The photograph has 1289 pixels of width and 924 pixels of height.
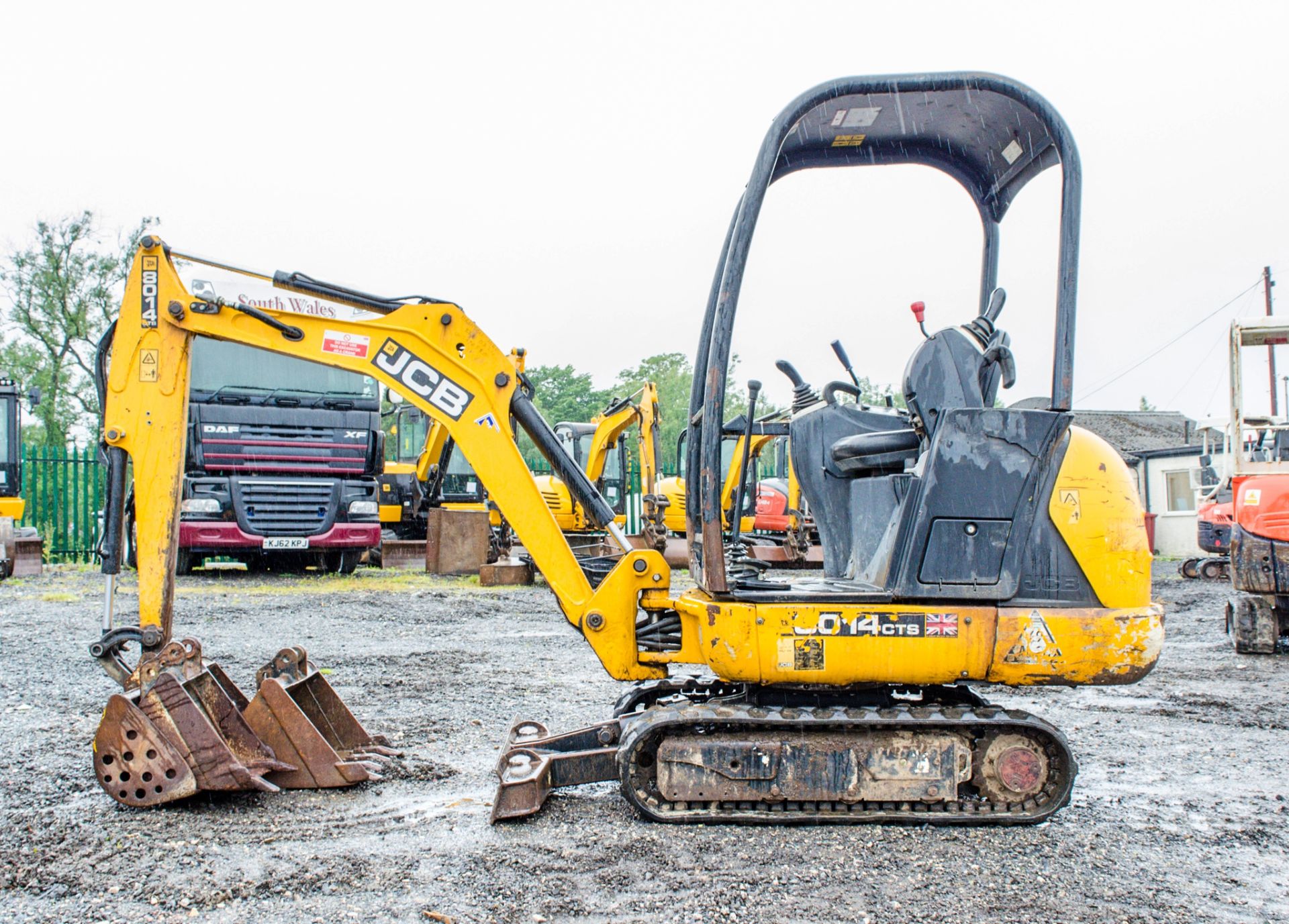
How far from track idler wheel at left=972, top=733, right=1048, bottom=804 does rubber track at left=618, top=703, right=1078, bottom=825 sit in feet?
0.09

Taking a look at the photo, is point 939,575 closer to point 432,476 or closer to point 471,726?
point 471,726

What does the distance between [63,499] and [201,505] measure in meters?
8.16

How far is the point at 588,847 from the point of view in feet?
11.3

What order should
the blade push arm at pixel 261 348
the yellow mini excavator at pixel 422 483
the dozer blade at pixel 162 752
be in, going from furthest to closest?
the yellow mini excavator at pixel 422 483 < the blade push arm at pixel 261 348 < the dozer blade at pixel 162 752

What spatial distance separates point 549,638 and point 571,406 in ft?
134

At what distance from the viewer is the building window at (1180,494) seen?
24.6 meters

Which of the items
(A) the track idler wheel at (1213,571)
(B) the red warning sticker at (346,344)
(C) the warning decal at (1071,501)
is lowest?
(A) the track idler wheel at (1213,571)

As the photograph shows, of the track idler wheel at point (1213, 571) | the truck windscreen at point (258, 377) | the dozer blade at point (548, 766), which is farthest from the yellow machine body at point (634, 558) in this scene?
the track idler wheel at point (1213, 571)

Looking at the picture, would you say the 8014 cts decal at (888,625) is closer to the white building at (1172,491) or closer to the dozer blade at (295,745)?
the dozer blade at (295,745)

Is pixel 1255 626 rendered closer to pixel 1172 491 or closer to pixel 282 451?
pixel 282 451

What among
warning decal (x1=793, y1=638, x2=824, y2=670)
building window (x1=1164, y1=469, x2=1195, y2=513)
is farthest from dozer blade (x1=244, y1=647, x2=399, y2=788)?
building window (x1=1164, y1=469, x2=1195, y2=513)

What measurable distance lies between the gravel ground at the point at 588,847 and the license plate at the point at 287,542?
6.60 m

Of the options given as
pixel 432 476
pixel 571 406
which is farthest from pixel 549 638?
pixel 571 406

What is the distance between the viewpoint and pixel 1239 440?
29.4ft
